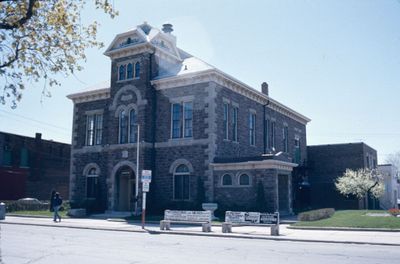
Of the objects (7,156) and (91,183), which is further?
(7,156)

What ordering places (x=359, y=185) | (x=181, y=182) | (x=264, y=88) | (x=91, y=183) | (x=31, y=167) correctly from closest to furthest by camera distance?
1. (x=181, y=182)
2. (x=91, y=183)
3. (x=359, y=185)
4. (x=264, y=88)
5. (x=31, y=167)

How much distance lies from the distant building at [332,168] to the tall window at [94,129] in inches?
839

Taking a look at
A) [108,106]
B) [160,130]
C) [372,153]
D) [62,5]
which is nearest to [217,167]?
[160,130]

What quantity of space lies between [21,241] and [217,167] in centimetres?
1575

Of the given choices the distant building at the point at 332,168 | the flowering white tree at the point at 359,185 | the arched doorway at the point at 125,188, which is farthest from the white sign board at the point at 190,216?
the distant building at the point at 332,168

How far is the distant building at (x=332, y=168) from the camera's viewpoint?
1694 inches

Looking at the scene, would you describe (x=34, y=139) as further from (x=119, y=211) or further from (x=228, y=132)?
(x=228, y=132)

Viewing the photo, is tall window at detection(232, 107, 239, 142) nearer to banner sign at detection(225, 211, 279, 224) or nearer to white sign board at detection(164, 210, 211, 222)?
white sign board at detection(164, 210, 211, 222)

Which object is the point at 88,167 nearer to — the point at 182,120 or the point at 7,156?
the point at 182,120

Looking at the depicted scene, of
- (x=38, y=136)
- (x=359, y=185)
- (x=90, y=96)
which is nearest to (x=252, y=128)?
(x=359, y=185)

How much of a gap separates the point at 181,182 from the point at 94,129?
417 inches

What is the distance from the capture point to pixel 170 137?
31.1 m

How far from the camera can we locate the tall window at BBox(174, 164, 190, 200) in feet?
98.5

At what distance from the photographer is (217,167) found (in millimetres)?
28578
